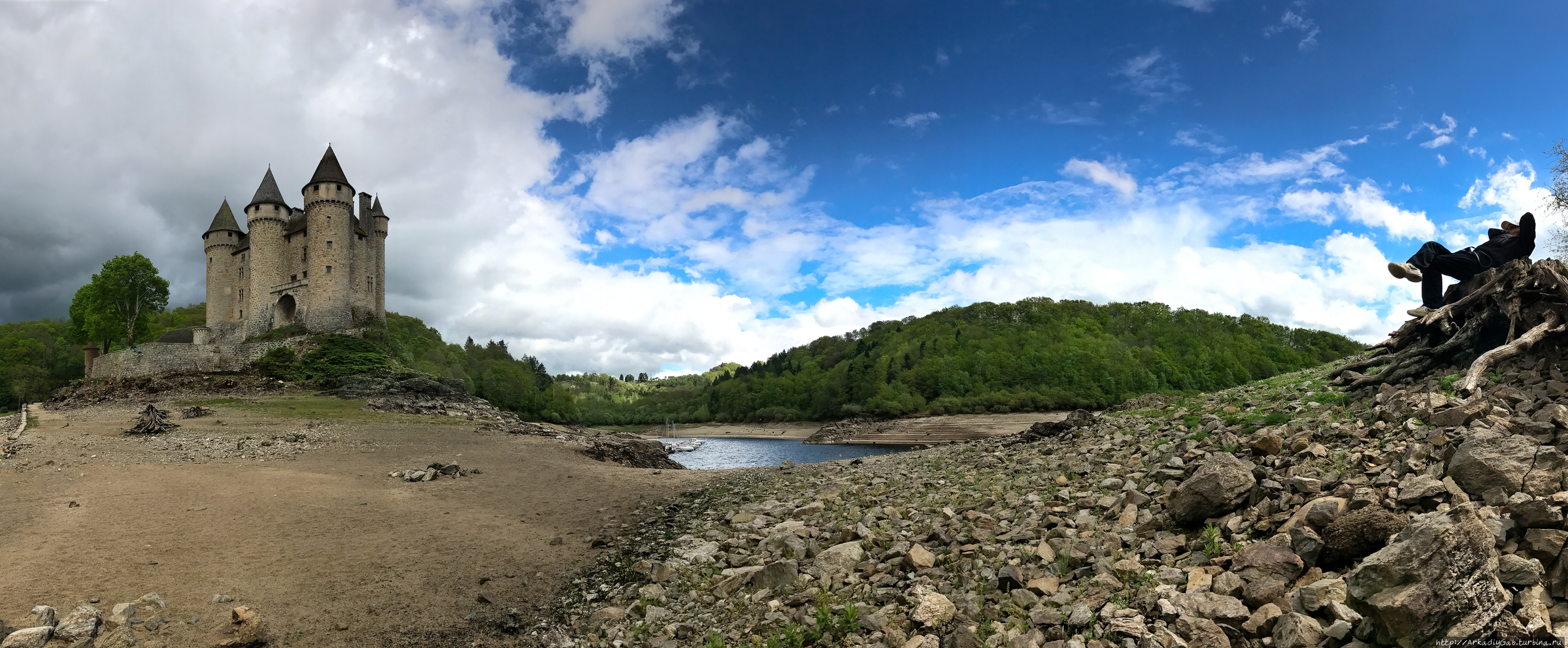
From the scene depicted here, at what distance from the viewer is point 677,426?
121 meters

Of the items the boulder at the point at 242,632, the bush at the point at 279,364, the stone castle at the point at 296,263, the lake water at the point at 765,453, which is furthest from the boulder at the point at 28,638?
the stone castle at the point at 296,263

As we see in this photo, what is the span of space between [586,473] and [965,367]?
94417mm

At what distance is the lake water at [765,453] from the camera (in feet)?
157

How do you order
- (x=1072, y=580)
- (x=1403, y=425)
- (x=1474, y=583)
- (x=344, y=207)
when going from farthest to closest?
(x=344, y=207), (x=1403, y=425), (x=1072, y=580), (x=1474, y=583)

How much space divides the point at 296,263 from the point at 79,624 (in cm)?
6247

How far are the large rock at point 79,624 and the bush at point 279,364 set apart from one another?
47.2 m

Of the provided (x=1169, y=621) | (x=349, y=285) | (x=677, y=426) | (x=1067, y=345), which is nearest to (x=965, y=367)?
(x=1067, y=345)

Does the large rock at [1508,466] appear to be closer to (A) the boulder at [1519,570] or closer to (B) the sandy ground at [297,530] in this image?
(A) the boulder at [1519,570]

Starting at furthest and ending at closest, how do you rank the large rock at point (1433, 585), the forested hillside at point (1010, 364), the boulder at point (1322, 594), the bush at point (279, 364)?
the forested hillside at point (1010, 364) < the bush at point (279, 364) < the boulder at point (1322, 594) < the large rock at point (1433, 585)

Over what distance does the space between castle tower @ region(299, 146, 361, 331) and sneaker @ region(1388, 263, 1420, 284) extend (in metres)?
65.7

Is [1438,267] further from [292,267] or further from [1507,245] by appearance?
[292,267]

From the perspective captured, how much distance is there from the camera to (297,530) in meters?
12.1

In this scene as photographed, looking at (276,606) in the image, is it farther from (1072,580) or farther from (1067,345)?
(1067,345)

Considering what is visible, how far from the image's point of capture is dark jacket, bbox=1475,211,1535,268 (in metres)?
9.91
